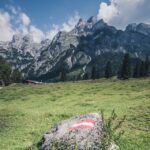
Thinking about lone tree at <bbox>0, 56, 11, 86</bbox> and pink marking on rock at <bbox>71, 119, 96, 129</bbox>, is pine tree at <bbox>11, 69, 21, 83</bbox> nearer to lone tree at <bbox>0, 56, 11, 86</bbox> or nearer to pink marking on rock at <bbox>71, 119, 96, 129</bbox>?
lone tree at <bbox>0, 56, 11, 86</bbox>

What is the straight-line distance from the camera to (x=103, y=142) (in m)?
6.51

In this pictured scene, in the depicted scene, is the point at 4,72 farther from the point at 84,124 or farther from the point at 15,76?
the point at 84,124

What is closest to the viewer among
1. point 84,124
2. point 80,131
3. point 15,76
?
point 80,131

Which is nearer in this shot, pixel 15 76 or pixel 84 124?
pixel 84 124

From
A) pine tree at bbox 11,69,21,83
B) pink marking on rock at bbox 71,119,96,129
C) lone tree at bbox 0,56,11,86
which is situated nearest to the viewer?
pink marking on rock at bbox 71,119,96,129

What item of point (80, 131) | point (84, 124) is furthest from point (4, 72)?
point (80, 131)

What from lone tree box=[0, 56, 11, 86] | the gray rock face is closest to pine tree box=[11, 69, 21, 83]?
lone tree box=[0, 56, 11, 86]

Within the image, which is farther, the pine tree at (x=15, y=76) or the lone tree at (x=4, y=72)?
the pine tree at (x=15, y=76)

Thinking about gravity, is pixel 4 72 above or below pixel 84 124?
above

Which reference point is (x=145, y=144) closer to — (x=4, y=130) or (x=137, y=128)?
(x=137, y=128)

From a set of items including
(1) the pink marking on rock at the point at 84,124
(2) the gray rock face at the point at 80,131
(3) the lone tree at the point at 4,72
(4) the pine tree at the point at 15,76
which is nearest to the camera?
(2) the gray rock face at the point at 80,131

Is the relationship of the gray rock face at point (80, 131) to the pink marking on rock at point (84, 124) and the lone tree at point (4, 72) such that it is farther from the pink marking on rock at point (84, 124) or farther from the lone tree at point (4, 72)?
Result: the lone tree at point (4, 72)

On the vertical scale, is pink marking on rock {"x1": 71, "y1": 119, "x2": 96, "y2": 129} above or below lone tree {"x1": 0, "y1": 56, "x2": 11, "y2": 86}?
below

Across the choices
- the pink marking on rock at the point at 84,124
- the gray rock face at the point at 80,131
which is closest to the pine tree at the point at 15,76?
the gray rock face at the point at 80,131
